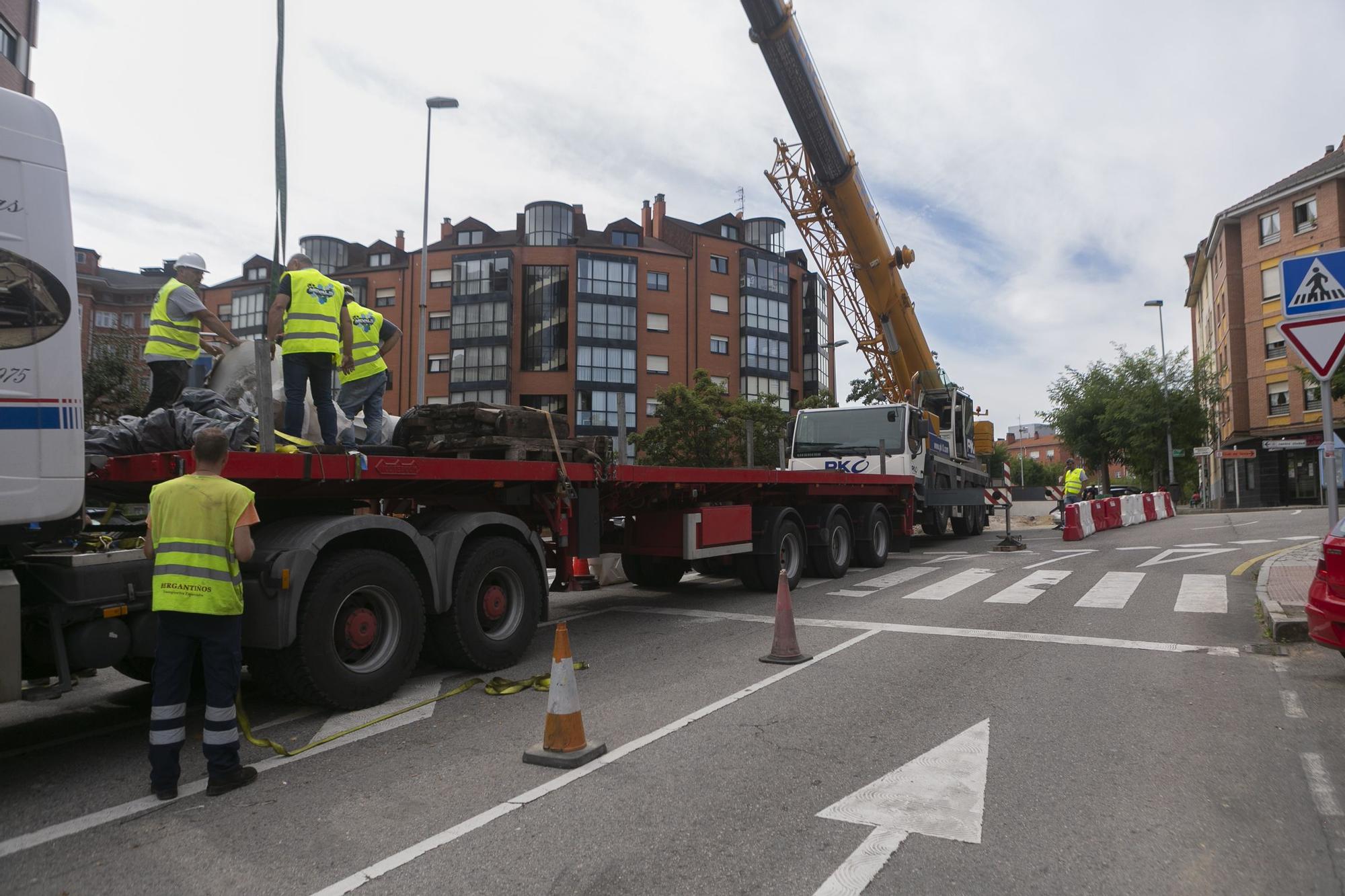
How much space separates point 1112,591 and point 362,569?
870 cm

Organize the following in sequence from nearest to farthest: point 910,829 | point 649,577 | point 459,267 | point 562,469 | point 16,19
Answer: point 910,829 < point 562,469 < point 649,577 < point 16,19 < point 459,267

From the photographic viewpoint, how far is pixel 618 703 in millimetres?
5539

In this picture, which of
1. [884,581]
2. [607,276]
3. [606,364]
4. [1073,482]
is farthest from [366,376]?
[607,276]

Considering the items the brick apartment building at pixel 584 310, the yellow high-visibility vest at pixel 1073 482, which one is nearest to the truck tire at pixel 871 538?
the yellow high-visibility vest at pixel 1073 482

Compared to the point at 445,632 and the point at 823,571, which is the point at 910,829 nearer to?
the point at 445,632

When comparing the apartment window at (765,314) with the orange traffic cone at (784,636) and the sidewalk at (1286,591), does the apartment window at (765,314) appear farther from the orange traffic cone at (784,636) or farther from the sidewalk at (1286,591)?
the orange traffic cone at (784,636)

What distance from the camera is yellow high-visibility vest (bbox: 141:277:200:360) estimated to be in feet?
18.8

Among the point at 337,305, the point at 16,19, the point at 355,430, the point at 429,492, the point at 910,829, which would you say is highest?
the point at 16,19

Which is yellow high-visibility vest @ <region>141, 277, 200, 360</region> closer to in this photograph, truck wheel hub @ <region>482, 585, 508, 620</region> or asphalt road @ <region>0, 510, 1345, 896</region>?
asphalt road @ <region>0, 510, 1345, 896</region>

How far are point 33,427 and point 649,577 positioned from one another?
309 inches

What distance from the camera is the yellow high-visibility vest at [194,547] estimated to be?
399 cm

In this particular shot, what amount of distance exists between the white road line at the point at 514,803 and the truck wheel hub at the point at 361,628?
183 cm

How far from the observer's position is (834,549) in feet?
39.2

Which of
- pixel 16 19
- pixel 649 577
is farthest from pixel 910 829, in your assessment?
pixel 16 19
